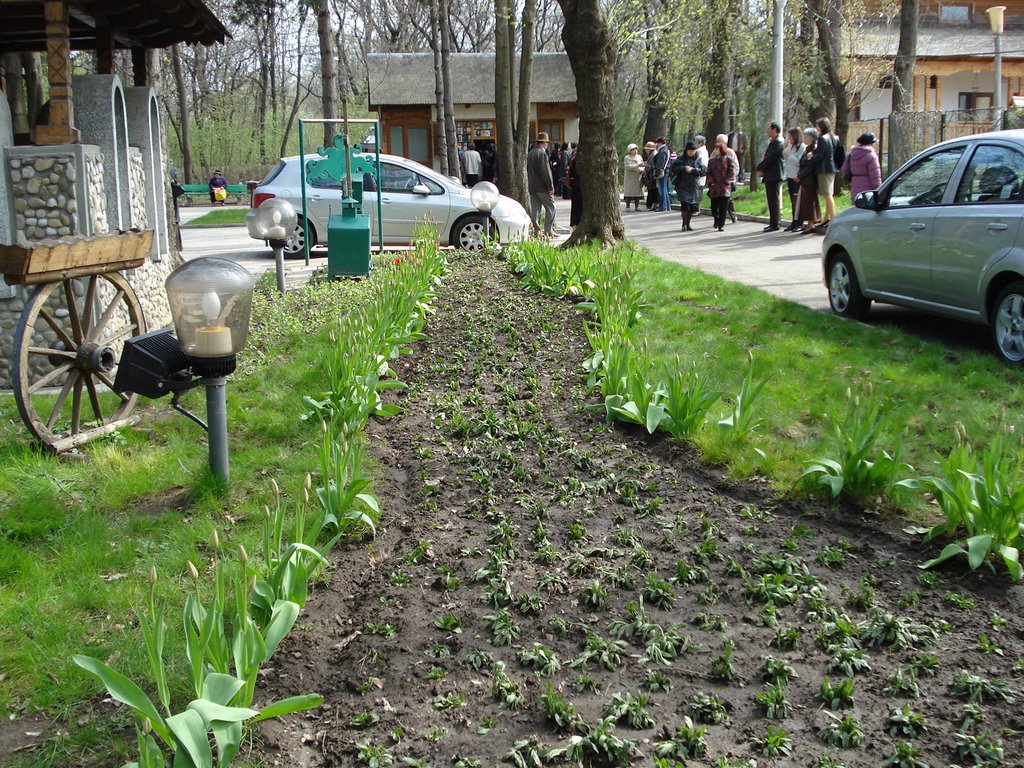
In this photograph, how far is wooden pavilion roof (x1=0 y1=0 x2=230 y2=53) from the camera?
8297 millimetres

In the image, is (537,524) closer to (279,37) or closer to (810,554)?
(810,554)

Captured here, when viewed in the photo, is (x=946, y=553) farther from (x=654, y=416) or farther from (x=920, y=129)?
(x=920, y=129)

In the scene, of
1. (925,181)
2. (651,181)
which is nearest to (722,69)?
(651,181)

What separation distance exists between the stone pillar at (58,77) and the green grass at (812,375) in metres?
4.66

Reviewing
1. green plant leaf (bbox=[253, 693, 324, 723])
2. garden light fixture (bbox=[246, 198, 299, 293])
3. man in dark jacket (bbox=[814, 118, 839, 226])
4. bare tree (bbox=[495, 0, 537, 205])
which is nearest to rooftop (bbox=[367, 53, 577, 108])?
bare tree (bbox=[495, 0, 537, 205])

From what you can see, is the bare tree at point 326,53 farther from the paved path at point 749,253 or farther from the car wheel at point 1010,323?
the car wheel at point 1010,323

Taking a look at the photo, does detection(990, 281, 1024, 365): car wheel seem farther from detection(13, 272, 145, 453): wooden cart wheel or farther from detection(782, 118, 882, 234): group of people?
detection(782, 118, 882, 234): group of people

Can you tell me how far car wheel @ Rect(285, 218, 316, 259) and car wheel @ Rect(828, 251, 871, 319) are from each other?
9.21 meters

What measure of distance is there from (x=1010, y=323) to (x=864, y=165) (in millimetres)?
9215

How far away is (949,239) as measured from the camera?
27.7 ft

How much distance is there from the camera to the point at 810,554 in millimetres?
4254

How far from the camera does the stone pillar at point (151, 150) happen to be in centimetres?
991

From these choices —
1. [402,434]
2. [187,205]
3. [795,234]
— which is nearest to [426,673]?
[402,434]

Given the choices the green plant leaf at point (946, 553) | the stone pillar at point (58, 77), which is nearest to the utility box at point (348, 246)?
the stone pillar at point (58, 77)
